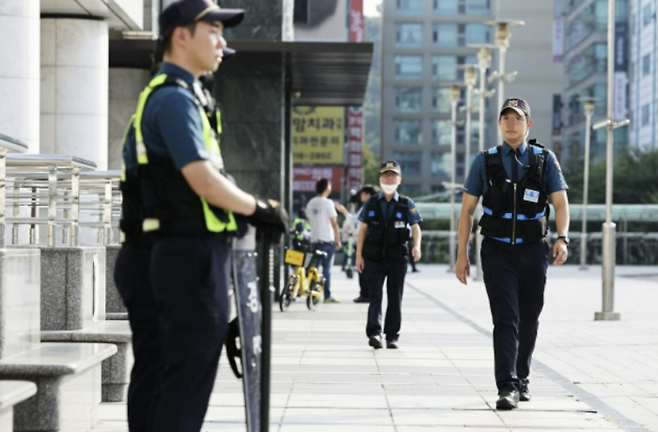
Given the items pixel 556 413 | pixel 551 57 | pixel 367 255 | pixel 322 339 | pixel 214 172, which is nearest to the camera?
pixel 214 172

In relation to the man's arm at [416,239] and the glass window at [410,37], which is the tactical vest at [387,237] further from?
the glass window at [410,37]

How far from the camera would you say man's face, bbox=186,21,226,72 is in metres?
5.15

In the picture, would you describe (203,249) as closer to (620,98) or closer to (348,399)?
(348,399)

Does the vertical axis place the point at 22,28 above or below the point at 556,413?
above

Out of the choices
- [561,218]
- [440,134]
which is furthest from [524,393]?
[440,134]

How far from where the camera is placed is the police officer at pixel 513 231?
9.32 metres

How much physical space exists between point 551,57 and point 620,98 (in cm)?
3370

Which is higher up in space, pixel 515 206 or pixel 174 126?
pixel 174 126

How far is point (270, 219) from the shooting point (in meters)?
5.09

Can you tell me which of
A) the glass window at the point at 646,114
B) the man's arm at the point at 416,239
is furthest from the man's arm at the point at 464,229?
the glass window at the point at 646,114

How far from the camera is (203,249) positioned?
5008 mm

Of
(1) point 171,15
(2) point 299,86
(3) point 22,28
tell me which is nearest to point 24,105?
(3) point 22,28

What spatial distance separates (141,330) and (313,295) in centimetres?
1656

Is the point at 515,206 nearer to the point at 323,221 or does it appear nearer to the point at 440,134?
the point at 323,221
